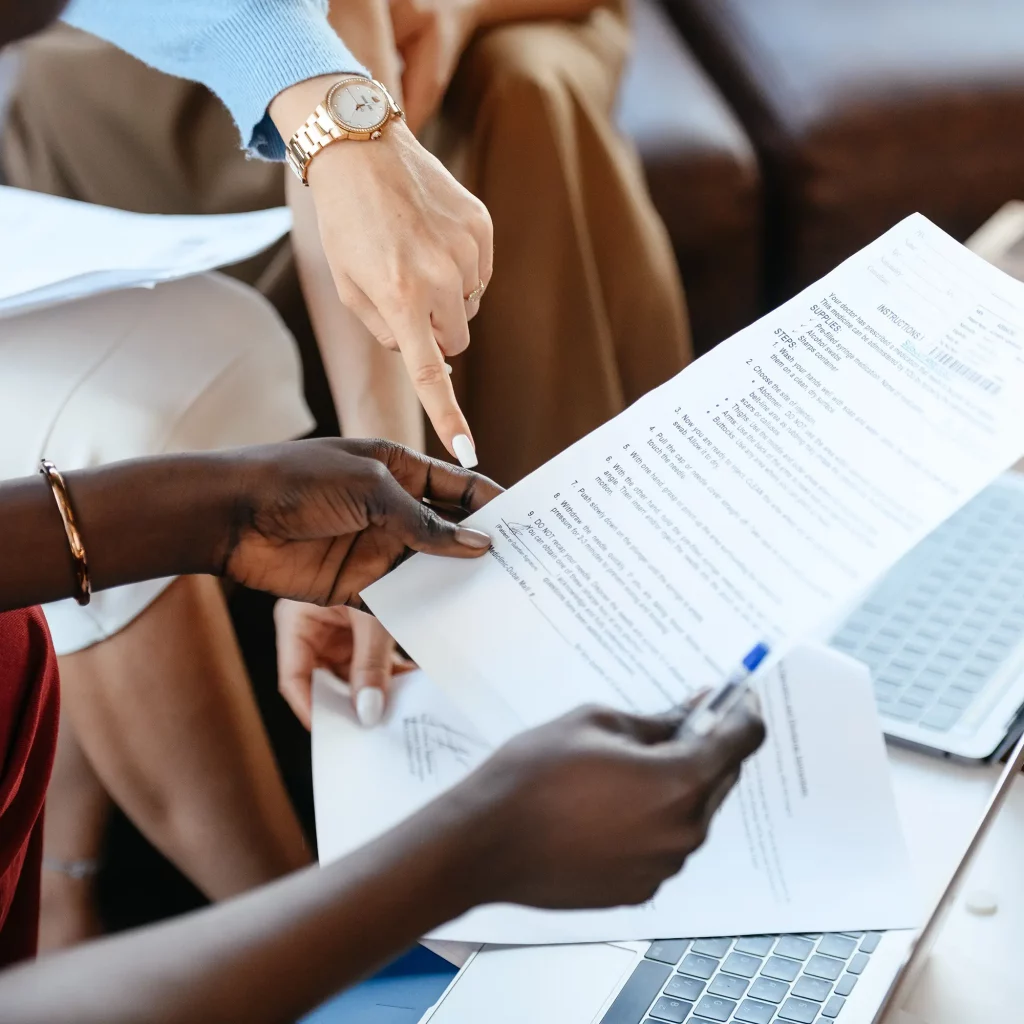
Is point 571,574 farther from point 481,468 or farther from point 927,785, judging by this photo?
point 481,468

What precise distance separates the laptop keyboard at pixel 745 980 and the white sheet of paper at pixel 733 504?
0.48ft

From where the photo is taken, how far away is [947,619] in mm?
777

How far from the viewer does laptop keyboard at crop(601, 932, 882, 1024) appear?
1.86 ft

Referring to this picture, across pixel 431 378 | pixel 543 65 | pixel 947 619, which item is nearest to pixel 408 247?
pixel 431 378

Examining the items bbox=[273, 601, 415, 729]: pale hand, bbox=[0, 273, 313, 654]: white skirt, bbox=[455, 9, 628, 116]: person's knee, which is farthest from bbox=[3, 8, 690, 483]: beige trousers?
bbox=[273, 601, 415, 729]: pale hand

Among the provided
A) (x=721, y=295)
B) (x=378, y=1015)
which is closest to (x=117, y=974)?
(x=378, y=1015)

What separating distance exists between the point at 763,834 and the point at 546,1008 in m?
0.13

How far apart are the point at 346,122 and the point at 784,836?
0.46 m

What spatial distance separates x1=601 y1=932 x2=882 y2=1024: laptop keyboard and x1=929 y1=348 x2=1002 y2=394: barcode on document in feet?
0.86

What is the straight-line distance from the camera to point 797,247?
143cm

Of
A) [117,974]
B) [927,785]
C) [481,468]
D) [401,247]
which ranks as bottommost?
[481,468]

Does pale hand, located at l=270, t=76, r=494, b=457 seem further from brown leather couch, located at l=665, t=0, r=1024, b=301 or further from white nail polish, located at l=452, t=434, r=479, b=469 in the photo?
brown leather couch, located at l=665, t=0, r=1024, b=301

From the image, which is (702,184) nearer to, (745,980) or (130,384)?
(130,384)

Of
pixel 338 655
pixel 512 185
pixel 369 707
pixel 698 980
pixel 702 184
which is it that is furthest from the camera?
pixel 702 184
